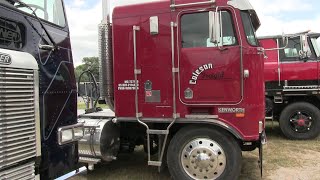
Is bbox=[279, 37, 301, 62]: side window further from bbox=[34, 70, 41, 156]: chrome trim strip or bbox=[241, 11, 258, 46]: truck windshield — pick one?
bbox=[34, 70, 41, 156]: chrome trim strip

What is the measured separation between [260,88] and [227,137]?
888 millimetres

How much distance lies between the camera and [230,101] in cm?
584

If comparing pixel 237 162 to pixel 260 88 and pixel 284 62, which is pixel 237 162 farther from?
pixel 284 62

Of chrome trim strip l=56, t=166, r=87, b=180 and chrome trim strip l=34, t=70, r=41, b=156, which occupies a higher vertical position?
chrome trim strip l=34, t=70, r=41, b=156

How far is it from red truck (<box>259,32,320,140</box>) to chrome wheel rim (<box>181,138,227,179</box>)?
495 centimetres

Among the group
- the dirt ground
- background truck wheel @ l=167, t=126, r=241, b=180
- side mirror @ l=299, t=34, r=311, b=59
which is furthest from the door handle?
side mirror @ l=299, t=34, r=311, b=59

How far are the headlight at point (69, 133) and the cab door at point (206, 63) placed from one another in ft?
7.66

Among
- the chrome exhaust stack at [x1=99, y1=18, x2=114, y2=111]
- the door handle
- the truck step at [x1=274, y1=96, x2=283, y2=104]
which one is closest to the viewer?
the door handle

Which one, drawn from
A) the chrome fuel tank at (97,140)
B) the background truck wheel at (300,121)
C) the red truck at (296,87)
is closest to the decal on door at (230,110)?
the chrome fuel tank at (97,140)

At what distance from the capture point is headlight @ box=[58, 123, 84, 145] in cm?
376

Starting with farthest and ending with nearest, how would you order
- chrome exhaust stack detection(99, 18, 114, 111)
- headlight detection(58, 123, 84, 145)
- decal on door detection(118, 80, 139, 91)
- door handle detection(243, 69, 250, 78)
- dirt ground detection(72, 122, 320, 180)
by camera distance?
dirt ground detection(72, 122, 320, 180) < chrome exhaust stack detection(99, 18, 114, 111) < decal on door detection(118, 80, 139, 91) < door handle detection(243, 69, 250, 78) < headlight detection(58, 123, 84, 145)

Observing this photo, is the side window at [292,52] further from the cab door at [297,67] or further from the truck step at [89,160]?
the truck step at [89,160]

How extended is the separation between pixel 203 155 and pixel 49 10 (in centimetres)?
306

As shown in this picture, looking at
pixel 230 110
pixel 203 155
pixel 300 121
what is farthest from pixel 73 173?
pixel 300 121
